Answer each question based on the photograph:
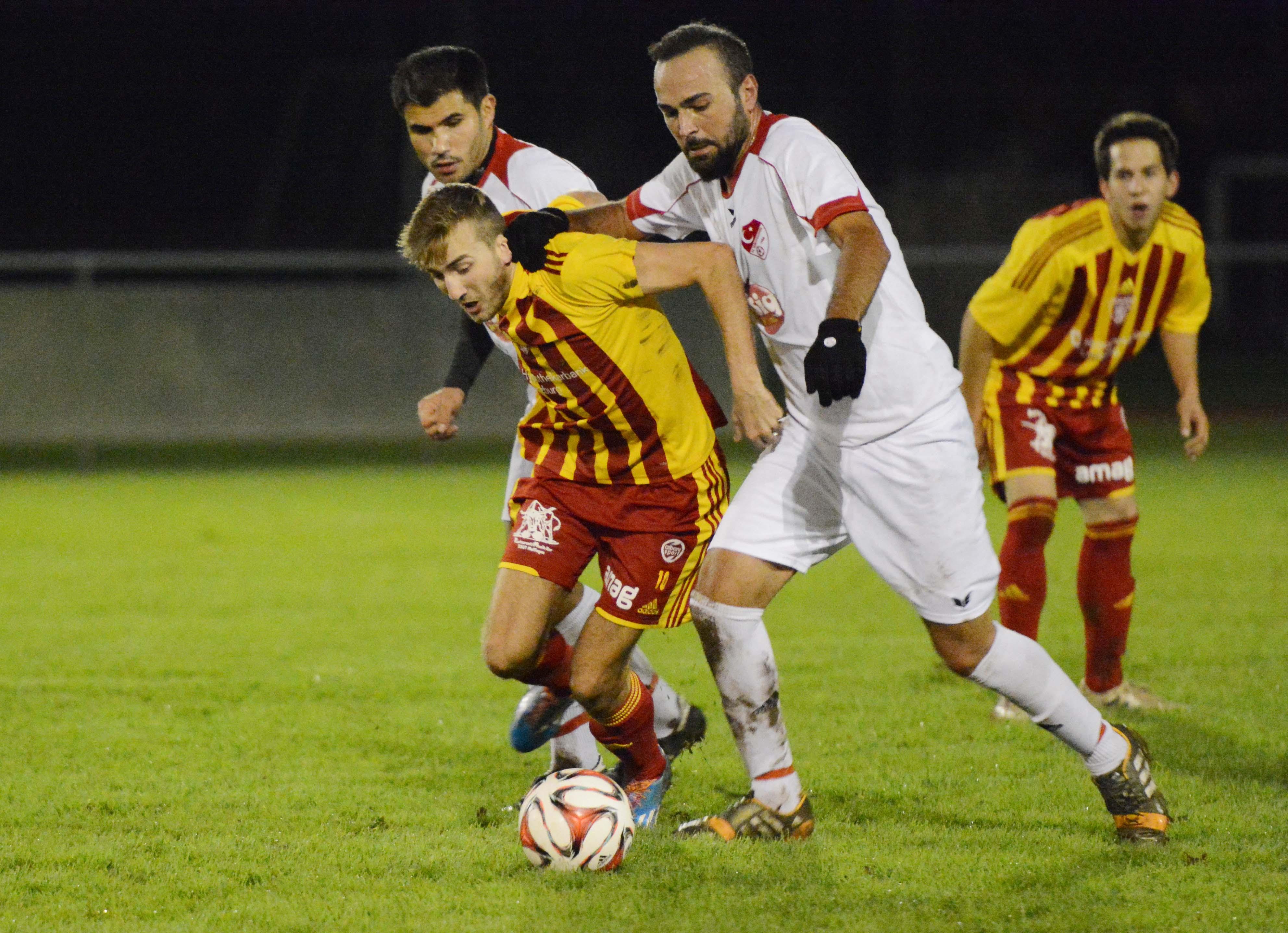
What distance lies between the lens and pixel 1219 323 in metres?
24.4

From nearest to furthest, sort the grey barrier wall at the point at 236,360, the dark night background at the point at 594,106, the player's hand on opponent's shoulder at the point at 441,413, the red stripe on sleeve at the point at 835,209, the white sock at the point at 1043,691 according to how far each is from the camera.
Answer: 1. the red stripe on sleeve at the point at 835,209
2. the white sock at the point at 1043,691
3. the player's hand on opponent's shoulder at the point at 441,413
4. the grey barrier wall at the point at 236,360
5. the dark night background at the point at 594,106

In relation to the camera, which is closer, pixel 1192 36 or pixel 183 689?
pixel 183 689

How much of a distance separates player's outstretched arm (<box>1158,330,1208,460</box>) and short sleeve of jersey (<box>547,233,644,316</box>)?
2409 millimetres

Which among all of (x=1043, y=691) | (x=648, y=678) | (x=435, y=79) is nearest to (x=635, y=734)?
(x=648, y=678)

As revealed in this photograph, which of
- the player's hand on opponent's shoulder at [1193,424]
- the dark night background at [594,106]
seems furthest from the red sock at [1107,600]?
the dark night background at [594,106]

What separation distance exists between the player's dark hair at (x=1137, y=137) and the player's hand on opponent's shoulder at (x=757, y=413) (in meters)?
2.16

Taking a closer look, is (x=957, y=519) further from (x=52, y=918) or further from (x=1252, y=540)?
(x=1252, y=540)

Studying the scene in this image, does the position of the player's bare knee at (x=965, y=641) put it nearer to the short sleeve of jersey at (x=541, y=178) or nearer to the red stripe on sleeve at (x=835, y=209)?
the red stripe on sleeve at (x=835, y=209)

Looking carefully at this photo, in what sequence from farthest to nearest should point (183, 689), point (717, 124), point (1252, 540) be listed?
point (1252, 540) → point (183, 689) → point (717, 124)

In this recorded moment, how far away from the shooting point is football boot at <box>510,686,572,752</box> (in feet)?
14.2

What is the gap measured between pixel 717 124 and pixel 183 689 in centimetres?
329

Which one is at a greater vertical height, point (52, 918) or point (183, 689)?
point (52, 918)

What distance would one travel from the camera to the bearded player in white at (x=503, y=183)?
438cm

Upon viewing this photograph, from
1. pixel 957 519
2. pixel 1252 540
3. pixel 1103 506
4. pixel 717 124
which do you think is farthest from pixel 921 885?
pixel 1252 540
